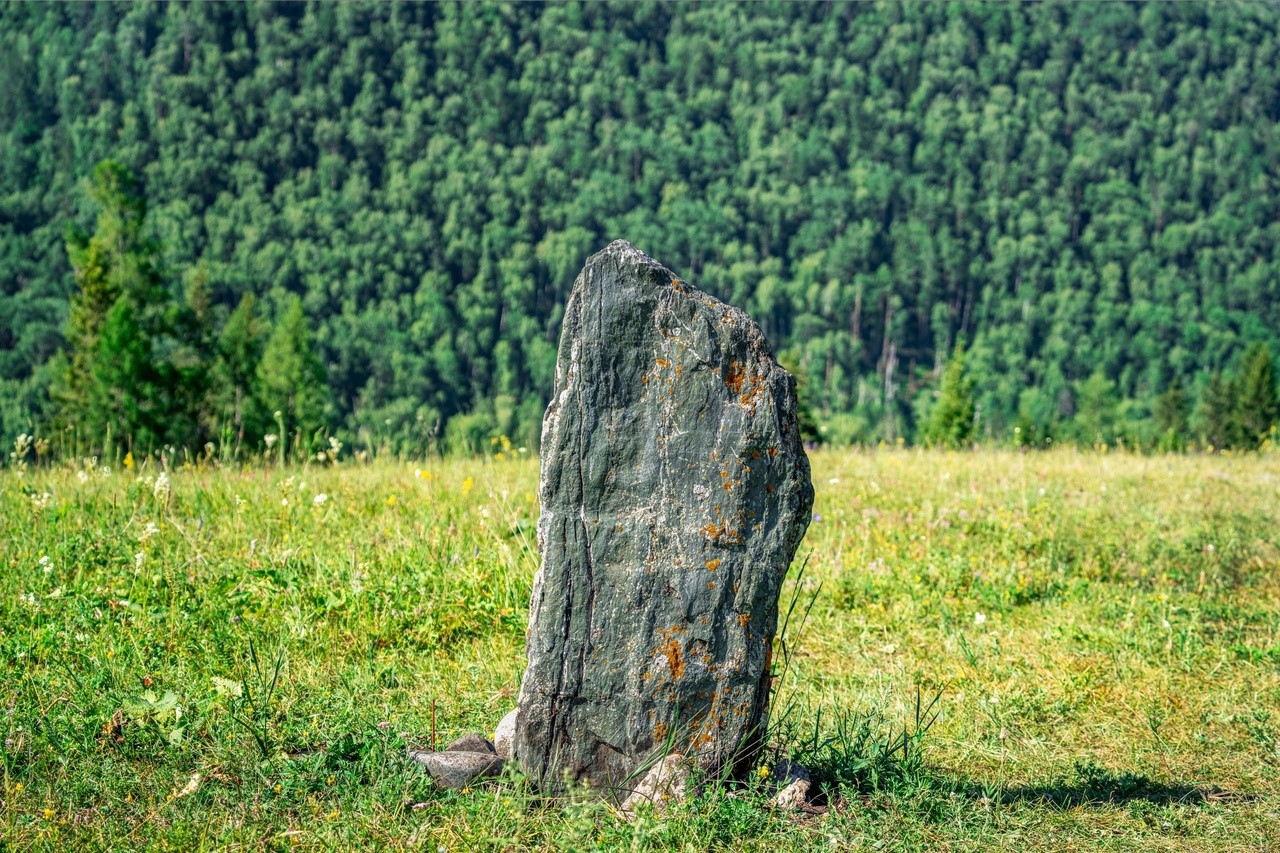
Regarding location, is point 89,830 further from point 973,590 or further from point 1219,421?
point 1219,421

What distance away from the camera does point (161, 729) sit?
4.57 m

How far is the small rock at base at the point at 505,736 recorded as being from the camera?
4645 millimetres

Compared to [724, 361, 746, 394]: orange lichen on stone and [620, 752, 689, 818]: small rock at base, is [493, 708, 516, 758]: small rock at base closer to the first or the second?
[620, 752, 689, 818]: small rock at base

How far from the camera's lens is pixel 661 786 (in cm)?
432

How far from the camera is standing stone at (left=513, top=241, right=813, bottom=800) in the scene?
4.43 meters

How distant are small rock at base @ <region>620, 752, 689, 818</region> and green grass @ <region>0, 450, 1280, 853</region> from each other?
128 mm

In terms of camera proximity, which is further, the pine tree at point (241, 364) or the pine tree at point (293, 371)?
the pine tree at point (293, 371)

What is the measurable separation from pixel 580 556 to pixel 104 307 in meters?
28.9

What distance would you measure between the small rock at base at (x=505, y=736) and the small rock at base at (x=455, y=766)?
15cm

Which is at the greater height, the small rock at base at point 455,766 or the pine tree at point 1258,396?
the small rock at base at point 455,766

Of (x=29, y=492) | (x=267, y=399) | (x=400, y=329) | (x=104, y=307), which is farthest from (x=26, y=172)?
(x=29, y=492)

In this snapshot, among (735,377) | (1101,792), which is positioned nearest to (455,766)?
(735,377)

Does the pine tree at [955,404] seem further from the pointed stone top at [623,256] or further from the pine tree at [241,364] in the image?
the pointed stone top at [623,256]

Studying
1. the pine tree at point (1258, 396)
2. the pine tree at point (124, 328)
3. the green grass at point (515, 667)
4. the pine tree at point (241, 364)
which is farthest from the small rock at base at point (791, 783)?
the pine tree at point (1258, 396)
